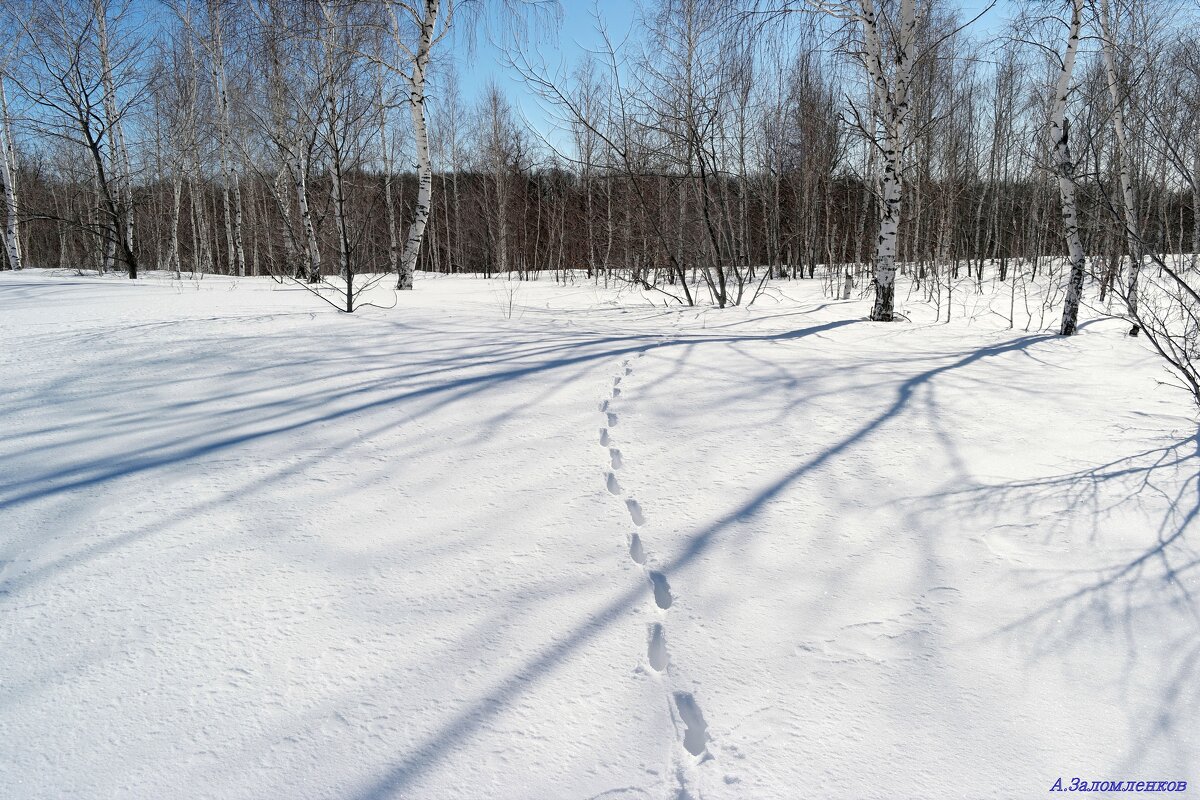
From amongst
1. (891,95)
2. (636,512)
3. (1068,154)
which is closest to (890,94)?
(891,95)

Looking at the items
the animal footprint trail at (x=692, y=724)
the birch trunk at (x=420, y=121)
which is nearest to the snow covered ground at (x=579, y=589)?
the animal footprint trail at (x=692, y=724)

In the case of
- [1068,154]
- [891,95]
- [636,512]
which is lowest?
[636,512]

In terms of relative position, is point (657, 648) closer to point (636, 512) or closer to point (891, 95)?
point (636, 512)

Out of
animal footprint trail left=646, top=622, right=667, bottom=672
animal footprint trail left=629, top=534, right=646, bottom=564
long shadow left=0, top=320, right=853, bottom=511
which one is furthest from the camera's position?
long shadow left=0, top=320, right=853, bottom=511

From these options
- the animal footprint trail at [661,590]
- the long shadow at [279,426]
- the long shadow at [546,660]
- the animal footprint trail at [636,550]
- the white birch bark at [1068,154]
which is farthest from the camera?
the white birch bark at [1068,154]

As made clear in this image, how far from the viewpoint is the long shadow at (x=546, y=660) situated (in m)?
1.00

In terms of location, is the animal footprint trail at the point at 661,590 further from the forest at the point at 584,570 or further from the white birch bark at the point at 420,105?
the white birch bark at the point at 420,105

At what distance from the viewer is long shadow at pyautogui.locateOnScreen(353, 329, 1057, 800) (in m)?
1.00

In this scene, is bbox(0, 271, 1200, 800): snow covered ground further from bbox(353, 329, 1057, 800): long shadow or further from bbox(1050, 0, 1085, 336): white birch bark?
bbox(1050, 0, 1085, 336): white birch bark

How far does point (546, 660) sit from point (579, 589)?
25cm

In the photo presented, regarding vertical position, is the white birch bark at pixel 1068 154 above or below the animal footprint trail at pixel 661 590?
above

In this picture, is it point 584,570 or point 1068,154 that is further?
point 1068,154

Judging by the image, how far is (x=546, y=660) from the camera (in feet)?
4.17

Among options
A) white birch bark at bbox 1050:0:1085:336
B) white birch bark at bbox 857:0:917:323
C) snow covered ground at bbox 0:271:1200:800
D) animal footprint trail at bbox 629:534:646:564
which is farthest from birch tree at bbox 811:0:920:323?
animal footprint trail at bbox 629:534:646:564
